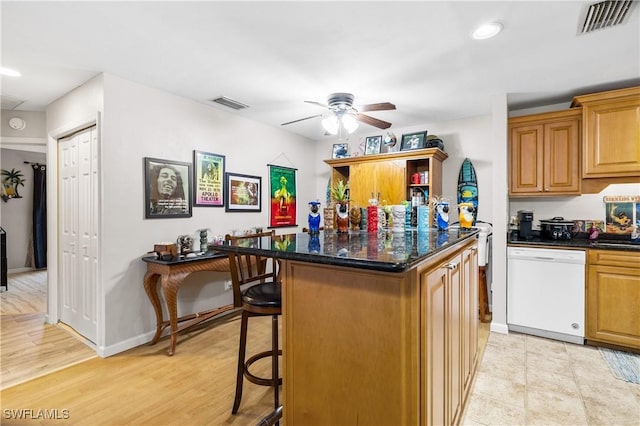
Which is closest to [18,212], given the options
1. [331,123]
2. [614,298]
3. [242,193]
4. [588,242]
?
[242,193]

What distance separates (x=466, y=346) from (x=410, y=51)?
2.15 m

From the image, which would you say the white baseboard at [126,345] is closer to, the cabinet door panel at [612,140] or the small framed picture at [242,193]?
the small framed picture at [242,193]

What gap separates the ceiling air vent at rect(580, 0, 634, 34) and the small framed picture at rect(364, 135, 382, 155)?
250 cm

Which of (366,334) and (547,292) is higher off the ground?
(366,334)

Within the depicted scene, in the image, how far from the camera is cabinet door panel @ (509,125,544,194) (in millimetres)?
3294

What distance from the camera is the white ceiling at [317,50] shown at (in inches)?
73.2

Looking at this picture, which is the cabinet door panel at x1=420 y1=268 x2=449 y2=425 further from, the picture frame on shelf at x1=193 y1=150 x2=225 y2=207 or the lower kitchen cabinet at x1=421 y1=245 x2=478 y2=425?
the picture frame on shelf at x1=193 y1=150 x2=225 y2=207

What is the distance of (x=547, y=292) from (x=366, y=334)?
8.98 feet

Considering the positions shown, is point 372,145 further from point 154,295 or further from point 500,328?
point 154,295

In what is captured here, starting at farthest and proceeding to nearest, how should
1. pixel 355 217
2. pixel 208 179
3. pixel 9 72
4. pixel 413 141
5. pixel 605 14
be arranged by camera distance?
pixel 413 141 → pixel 208 179 → pixel 9 72 → pixel 355 217 → pixel 605 14

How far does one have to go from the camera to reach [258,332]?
3223 mm

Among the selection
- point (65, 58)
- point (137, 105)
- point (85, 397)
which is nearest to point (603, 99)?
point (137, 105)

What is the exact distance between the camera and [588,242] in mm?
3016

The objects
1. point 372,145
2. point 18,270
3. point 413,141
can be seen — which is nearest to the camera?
point 413,141
